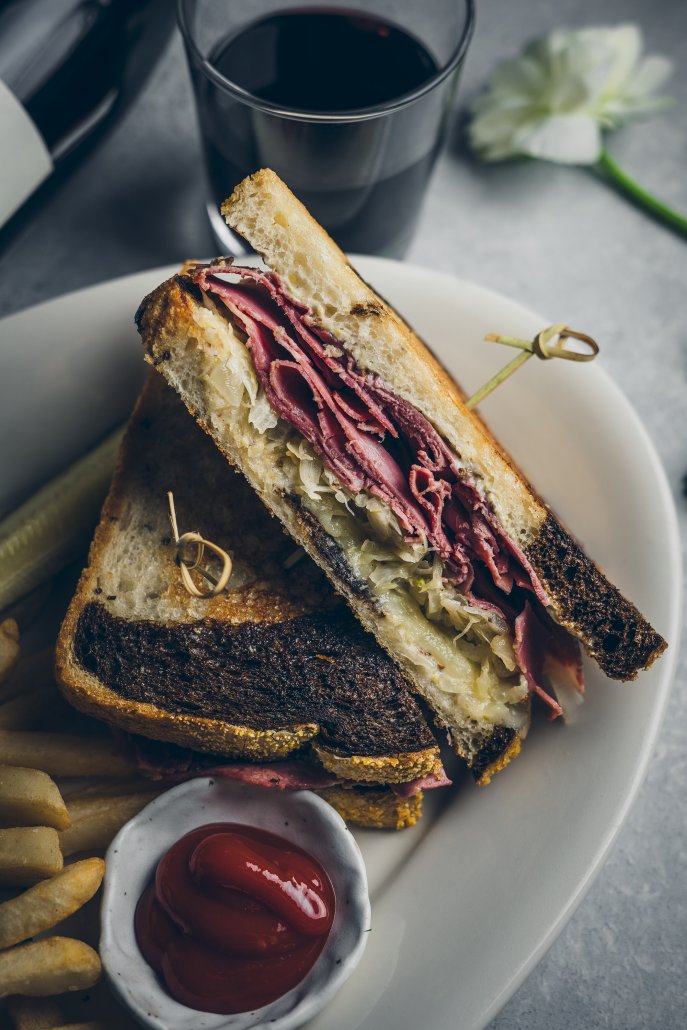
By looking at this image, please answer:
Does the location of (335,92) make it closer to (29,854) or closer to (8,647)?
(8,647)

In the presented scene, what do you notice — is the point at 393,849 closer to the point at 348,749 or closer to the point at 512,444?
the point at 348,749

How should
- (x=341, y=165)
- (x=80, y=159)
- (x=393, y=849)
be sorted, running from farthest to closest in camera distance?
(x=80, y=159), (x=341, y=165), (x=393, y=849)

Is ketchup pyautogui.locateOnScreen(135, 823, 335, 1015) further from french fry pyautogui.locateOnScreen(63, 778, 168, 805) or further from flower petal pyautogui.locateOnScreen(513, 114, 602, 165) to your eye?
flower petal pyautogui.locateOnScreen(513, 114, 602, 165)

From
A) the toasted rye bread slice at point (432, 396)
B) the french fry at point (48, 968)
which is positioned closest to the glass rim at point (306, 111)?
the toasted rye bread slice at point (432, 396)

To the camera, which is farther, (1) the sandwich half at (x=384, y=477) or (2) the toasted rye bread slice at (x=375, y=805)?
(2) the toasted rye bread slice at (x=375, y=805)

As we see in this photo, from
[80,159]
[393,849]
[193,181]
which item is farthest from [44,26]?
[393,849]

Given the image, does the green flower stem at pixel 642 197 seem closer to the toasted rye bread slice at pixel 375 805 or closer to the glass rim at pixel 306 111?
the glass rim at pixel 306 111
